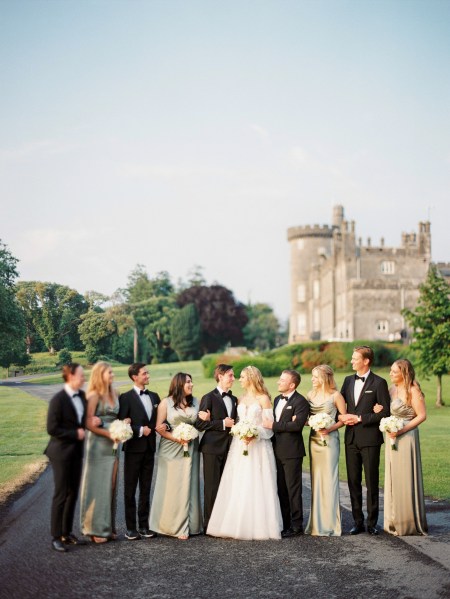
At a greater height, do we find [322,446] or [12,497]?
[322,446]

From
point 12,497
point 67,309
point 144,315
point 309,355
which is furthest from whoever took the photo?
point 309,355

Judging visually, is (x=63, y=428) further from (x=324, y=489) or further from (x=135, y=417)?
(x=324, y=489)

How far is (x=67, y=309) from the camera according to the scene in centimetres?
1708

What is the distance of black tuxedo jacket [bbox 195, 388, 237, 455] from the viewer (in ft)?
35.1

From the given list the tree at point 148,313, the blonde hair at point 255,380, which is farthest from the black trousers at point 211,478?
the tree at point 148,313

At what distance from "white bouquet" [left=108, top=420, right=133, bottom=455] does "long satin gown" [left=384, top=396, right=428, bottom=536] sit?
12.4 ft

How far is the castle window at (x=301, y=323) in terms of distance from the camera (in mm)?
104000

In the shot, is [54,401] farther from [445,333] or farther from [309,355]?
[309,355]

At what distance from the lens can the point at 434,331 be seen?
39969 mm

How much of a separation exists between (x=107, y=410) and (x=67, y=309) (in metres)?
7.43

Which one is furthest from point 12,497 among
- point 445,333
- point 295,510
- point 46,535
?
point 445,333

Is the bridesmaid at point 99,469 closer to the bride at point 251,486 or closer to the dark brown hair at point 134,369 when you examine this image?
the dark brown hair at point 134,369

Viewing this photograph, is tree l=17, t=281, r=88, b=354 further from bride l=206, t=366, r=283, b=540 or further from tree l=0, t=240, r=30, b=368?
bride l=206, t=366, r=283, b=540

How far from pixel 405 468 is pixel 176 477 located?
3.31 m
